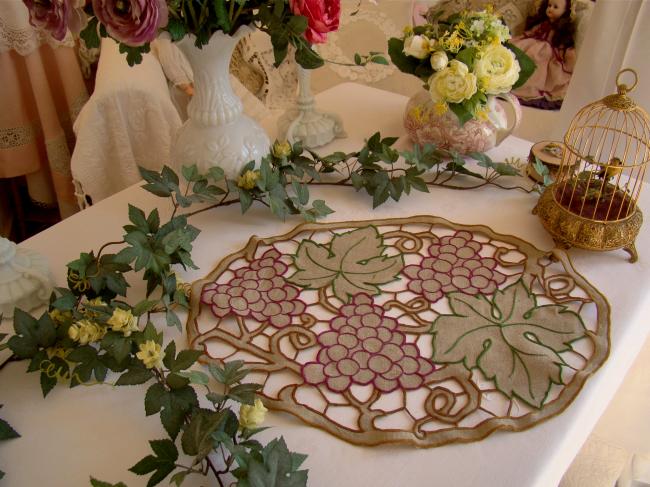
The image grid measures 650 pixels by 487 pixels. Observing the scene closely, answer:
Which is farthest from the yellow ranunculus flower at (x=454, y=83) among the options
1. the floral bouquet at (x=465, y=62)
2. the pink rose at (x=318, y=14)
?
the pink rose at (x=318, y=14)

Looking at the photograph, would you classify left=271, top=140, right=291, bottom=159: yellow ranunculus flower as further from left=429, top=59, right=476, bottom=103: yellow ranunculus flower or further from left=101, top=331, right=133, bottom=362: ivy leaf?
left=101, top=331, right=133, bottom=362: ivy leaf

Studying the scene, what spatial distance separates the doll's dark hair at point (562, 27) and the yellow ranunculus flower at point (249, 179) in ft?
4.93

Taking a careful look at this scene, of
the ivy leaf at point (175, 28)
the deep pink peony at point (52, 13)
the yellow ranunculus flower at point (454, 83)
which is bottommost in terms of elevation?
the yellow ranunculus flower at point (454, 83)

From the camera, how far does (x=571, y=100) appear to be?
A: 6.25 feet

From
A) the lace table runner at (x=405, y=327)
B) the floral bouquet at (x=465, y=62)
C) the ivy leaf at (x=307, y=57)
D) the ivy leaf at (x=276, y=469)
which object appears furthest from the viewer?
the floral bouquet at (x=465, y=62)

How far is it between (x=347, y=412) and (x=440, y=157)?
22.4 inches

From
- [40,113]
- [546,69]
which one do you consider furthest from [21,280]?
[546,69]

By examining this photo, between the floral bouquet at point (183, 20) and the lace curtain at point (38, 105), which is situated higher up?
the floral bouquet at point (183, 20)

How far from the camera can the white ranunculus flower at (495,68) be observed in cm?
98

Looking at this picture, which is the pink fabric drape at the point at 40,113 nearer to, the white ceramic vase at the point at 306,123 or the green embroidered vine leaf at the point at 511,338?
the white ceramic vase at the point at 306,123

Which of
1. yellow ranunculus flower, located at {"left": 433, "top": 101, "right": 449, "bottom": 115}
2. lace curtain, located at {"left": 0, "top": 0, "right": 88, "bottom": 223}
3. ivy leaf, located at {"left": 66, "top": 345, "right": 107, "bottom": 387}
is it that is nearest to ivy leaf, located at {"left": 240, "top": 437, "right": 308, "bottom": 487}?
ivy leaf, located at {"left": 66, "top": 345, "right": 107, "bottom": 387}

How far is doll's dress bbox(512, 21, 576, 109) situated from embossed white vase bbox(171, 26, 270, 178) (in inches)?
53.6

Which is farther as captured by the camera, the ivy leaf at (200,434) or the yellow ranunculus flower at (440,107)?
the yellow ranunculus flower at (440,107)

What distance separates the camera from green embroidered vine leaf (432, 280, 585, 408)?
69 cm
